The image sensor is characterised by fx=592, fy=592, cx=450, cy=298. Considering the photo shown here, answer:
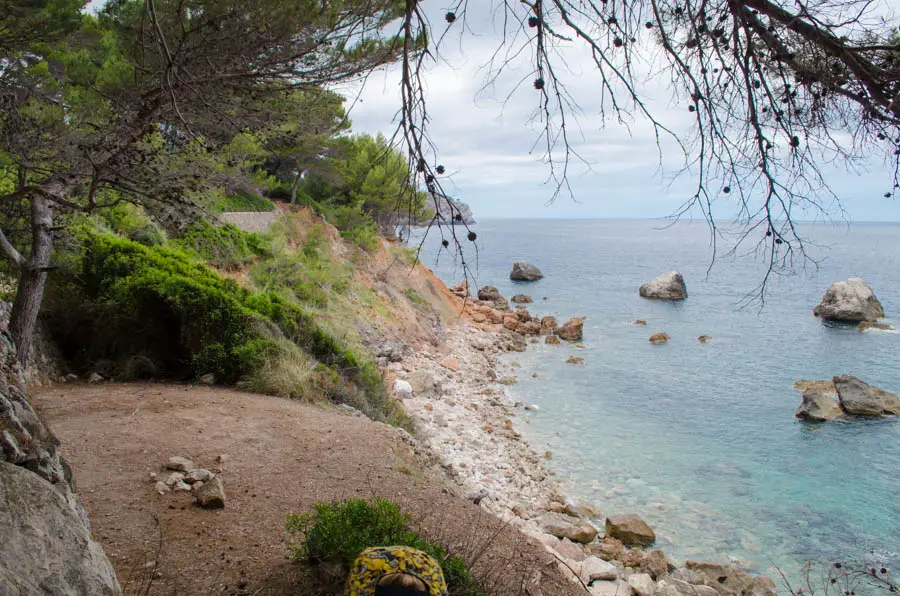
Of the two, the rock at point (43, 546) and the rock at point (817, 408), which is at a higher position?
the rock at point (43, 546)

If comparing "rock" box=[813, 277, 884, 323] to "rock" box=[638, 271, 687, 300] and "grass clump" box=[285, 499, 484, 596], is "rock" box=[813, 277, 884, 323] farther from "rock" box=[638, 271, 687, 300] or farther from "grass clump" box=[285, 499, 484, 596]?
"grass clump" box=[285, 499, 484, 596]

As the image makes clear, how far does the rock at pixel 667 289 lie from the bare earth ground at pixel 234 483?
32.3m

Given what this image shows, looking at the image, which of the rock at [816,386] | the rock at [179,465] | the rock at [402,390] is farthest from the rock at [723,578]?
the rock at [816,386]

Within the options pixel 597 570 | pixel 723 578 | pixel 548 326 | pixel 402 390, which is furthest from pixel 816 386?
pixel 597 570

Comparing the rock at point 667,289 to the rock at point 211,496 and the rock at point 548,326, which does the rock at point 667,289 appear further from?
the rock at point 211,496

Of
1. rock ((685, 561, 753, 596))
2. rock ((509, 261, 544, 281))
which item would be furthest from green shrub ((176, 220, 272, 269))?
rock ((509, 261, 544, 281))

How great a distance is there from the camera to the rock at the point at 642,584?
7438 millimetres

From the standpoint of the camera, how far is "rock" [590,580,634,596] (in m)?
7.14

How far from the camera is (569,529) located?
9.37 metres

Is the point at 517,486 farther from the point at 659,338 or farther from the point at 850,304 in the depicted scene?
the point at 850,304

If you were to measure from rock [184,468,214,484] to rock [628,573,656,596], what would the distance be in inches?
211

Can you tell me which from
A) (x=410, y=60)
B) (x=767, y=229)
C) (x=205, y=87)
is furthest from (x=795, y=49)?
(x=205, y=87)

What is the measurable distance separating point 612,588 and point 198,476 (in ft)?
16.8

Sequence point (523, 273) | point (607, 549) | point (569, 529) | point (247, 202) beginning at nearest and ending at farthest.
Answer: point (607, 549), point (569, 529), point (247, 202), point (523, 273)
